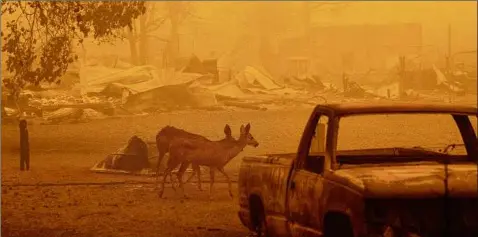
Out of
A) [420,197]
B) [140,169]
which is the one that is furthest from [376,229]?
[140,169]

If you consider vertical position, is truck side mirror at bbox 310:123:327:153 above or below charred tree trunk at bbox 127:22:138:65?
below

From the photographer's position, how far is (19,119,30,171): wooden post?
2088 centimetres

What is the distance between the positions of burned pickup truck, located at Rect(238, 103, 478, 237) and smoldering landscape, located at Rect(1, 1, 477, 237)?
299 cm

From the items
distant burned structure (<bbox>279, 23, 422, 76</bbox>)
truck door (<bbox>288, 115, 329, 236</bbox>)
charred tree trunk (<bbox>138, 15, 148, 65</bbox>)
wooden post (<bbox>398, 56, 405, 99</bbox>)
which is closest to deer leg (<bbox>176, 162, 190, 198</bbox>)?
truck door (<bbox>288, 115, 329, 236</bbox>)

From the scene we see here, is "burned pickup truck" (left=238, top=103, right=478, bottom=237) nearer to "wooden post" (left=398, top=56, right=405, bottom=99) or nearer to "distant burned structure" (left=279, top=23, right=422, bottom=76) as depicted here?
Result: "wooden post" (left=398, top=56, right=405, bottom=99)

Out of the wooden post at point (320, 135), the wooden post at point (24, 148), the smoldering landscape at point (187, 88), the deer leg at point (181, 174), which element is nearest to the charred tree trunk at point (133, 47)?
the smoldering landscape at point (187, 88)

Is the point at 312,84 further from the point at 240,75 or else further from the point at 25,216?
the point at 25,216

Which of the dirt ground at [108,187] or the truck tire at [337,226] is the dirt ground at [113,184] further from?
the truck tire at [337,226]

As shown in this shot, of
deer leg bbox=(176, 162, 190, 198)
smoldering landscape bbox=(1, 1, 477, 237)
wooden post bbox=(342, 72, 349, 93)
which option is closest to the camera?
smoldering landscape bbox=(1, 1, 477, 237)

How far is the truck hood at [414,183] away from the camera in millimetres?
6863

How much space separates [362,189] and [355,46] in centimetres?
2751

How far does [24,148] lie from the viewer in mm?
21203

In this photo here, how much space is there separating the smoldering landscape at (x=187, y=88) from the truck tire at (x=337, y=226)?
15.1 feet

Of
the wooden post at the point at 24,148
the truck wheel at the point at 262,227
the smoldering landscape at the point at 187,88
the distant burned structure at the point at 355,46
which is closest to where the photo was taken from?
the truck wheel at the point at 262,227
